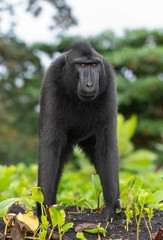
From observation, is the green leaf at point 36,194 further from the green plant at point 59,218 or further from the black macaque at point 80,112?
the black macaque at point 80,112

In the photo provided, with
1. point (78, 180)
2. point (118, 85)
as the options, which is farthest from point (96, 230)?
point (118, 85)

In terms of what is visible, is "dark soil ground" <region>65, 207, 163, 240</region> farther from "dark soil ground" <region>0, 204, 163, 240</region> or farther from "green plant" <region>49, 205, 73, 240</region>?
"green plant" <region>49, 205, 73, 240</region>

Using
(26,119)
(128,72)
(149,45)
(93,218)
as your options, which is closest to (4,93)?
(26,119)

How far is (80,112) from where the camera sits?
3.37 metres

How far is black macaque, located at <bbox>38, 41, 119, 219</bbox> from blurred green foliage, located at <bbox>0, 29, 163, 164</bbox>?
8296 millimetres

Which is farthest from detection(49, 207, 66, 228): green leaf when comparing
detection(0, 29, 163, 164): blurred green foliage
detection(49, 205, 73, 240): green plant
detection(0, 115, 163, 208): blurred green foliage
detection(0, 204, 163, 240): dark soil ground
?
detection(0, 29, 163, 164): blurred green foliage

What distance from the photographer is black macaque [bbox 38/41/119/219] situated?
10.4ft

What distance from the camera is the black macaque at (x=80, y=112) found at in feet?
10.4

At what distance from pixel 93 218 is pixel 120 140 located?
4048mm

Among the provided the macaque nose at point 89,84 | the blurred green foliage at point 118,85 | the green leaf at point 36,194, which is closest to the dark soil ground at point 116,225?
the green leaf at point 36,194

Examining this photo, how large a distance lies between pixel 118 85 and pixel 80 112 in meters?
9.37

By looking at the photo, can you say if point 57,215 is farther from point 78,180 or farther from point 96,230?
point 78,180

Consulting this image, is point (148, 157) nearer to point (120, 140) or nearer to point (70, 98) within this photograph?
point (120, 140)

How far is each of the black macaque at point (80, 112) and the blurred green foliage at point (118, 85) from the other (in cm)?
830
